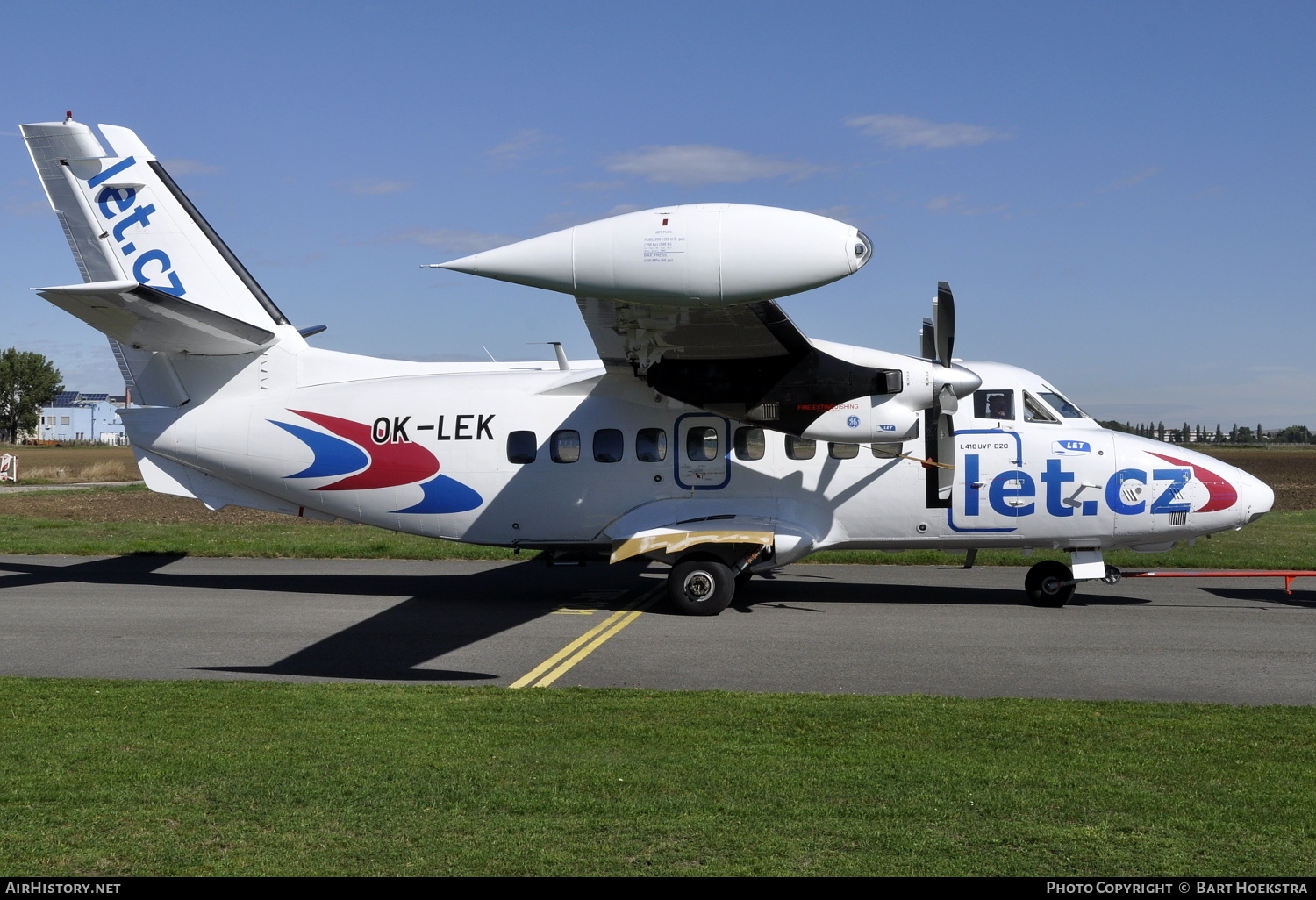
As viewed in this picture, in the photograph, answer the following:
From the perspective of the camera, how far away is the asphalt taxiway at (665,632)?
391 inches

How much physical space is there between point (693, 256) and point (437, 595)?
8608 millimetres

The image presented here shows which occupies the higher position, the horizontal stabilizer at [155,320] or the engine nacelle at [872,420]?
the horizontal stabilizer at [155,320]

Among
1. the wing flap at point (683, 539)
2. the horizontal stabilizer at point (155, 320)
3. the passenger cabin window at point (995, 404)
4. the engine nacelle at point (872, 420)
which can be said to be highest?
the horizontal stabilizer at point (155, 320)

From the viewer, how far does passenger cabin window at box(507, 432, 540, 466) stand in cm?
1462

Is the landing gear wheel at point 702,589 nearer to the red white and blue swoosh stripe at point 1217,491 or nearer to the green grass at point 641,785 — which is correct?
the green grass at point 641,785

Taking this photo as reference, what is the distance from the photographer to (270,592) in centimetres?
1573

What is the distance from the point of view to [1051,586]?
46.8 feet

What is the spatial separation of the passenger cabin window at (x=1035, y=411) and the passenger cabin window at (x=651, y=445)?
4772mm

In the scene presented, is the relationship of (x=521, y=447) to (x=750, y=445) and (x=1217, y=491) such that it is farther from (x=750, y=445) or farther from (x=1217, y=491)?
(x=1217, y=491)

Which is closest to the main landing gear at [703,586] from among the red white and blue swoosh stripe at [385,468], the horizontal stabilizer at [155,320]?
the red white and blue swoosh stripe at [385,468]

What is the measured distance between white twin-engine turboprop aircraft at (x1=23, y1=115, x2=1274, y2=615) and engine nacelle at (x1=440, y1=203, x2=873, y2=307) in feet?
9.50

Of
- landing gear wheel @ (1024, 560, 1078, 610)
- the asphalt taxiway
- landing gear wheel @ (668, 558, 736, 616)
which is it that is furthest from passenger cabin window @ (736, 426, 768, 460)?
landing gear wheel @ (1024, 560, 1078, 610)

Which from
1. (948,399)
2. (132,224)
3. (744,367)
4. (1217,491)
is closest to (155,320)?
(132,224)

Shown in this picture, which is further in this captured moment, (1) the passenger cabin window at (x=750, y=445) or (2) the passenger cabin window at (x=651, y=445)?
(2) the passenger cabin window at (x=651, y=445)
